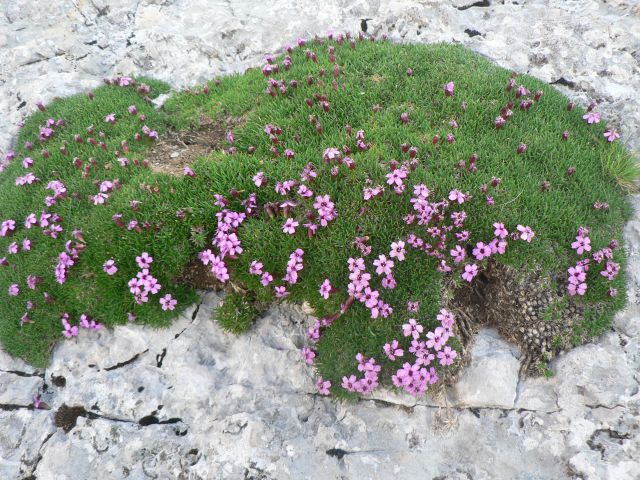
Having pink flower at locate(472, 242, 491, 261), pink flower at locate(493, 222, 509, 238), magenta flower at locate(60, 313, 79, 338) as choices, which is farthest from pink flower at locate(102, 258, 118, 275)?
pink flower at locate(493, 222, 509, 238)

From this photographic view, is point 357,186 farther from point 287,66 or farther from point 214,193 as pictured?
point 287,66

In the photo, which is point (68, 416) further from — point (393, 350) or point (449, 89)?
point (449, 89)

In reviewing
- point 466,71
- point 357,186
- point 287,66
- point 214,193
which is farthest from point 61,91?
point 466,71

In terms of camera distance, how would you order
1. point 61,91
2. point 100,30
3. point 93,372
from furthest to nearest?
point 100,30
point 61,91
point 93,372

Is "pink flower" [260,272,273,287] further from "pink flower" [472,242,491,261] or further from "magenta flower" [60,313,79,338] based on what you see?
"magenta flower" [60,313,79,338]

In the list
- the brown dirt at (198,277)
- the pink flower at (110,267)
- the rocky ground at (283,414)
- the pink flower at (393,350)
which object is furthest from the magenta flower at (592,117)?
the pink flower at (110,267)

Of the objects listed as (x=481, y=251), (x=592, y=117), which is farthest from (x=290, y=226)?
(x=592, y=117)
